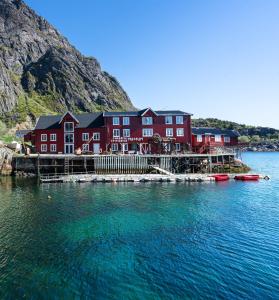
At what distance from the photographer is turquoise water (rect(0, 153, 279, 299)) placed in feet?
54.5

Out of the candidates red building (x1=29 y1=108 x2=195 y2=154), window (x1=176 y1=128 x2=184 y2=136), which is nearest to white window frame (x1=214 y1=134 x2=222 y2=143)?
red building (x1=29 y1=108 x2=195 y2=154)

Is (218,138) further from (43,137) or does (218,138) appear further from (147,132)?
(43,137)

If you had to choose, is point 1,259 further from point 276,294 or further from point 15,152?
point 15,152

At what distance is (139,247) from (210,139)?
52.3 m

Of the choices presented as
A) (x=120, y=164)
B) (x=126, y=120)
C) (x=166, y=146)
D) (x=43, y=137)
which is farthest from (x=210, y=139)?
(x=43, y=137)

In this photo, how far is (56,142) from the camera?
233ft

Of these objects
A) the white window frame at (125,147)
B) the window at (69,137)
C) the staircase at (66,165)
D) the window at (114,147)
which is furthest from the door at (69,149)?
the white window frame at (125,147)

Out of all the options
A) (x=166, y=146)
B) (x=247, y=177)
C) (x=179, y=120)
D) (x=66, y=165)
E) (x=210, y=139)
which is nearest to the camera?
(x=247, y=177)

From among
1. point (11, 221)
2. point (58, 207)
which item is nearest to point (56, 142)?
point (58, 207)

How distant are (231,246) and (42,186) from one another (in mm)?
37213

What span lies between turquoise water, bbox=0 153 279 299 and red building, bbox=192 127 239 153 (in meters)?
28.3

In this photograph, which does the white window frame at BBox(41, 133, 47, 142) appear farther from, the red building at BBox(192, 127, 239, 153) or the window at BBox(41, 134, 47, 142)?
the red building at BBox(192, 127, 239, 153)

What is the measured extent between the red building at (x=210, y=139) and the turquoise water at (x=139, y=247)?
92.7 feet

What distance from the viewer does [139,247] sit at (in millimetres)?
22328
